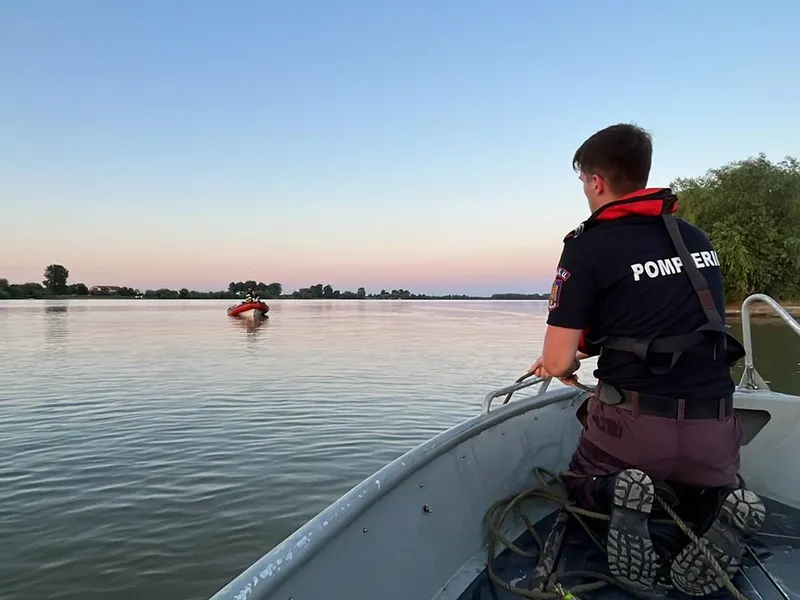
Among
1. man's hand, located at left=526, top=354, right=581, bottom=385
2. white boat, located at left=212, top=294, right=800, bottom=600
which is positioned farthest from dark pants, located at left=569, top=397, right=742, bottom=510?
white boat, located at left=212, top=294, right=800, bottom=600

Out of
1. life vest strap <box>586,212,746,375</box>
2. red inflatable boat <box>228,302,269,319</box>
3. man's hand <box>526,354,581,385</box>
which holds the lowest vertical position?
red inflatable boat <box>228,302,269,319</box>

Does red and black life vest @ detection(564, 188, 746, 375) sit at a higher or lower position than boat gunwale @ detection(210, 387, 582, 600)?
higher

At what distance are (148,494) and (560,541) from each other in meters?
5.61

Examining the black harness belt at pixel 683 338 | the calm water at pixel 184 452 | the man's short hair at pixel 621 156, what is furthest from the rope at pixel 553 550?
the calm water at pixel 184 452

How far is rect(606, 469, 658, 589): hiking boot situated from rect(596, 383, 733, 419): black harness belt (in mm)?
227

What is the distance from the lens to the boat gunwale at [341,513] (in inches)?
52.6

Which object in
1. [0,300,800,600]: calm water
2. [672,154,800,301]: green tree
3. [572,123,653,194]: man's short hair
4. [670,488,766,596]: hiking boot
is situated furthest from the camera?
[672,154,800,301]: green tree

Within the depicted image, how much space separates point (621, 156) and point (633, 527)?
4.57 feet

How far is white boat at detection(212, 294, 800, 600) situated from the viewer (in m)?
1.63

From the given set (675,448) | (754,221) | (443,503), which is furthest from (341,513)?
(754,221)

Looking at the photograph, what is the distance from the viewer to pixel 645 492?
6.48 ft

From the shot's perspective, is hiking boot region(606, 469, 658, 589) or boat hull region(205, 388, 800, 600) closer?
boat hull region(205, 388, 800, 600)

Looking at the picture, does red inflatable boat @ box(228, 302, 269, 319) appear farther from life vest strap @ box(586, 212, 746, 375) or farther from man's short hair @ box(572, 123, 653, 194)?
life vest strap @ box(586, 212, 746, 375)

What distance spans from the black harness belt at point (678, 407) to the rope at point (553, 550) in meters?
0.31
